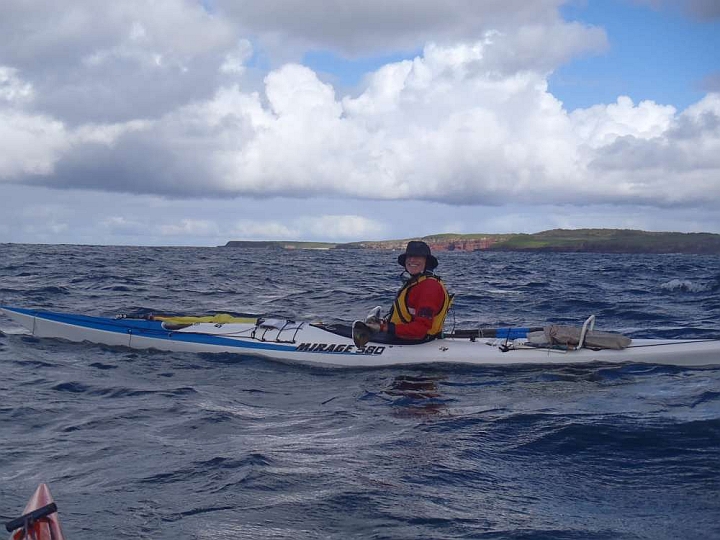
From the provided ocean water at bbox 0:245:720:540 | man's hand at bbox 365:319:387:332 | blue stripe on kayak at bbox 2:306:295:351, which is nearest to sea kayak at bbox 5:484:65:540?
ocean water at bbox 0:245:720:540

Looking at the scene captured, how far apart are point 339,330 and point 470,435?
15.1 ft

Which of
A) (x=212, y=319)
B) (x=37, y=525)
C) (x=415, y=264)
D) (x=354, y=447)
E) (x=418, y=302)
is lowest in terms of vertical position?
(x=354, y=447)

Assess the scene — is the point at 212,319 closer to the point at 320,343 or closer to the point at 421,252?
the point at 320,343

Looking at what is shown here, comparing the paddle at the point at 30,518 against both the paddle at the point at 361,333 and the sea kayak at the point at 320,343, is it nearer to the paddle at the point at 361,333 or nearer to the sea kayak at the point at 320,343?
the paddle at the point at 361,333

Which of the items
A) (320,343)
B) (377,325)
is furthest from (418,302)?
(320,343)

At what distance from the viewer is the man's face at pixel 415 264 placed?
995 centimetres

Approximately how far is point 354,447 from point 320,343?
4.49 metres

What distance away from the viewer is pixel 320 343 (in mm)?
10617

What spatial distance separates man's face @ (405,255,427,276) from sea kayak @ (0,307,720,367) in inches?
44.4

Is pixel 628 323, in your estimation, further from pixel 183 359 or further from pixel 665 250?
pixel 665 250

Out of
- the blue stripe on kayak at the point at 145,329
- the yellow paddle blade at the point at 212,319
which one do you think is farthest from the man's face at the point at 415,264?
the yellow paddle blade at the point at 212,319

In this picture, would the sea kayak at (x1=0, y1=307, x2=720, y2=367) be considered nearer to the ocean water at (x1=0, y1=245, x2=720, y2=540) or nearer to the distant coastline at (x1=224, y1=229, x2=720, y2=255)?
the ocean water at (x1=0, y1=245, x2=720, y2=540)

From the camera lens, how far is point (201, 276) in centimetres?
3047

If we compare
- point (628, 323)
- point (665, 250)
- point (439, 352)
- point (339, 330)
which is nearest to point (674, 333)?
point (628, 323)
